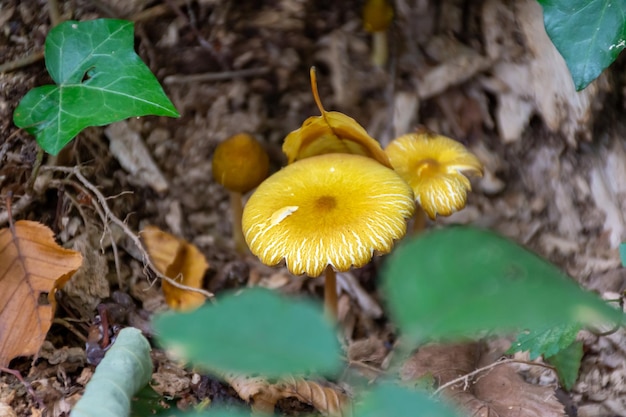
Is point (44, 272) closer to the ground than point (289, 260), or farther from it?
closer to the ground

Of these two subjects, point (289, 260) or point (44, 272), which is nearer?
point (289, 260)

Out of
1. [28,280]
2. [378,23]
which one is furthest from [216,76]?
[28,280]

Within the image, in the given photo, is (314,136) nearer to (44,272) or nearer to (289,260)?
(289,260)

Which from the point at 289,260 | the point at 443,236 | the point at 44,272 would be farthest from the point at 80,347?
the point at 443,236

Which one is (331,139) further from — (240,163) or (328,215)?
(240,163)

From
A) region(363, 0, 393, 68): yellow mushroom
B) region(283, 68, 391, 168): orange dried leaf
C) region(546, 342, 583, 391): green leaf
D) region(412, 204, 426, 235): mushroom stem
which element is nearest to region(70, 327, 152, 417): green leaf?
region(283, 68, 391, 168): orange dried leaf

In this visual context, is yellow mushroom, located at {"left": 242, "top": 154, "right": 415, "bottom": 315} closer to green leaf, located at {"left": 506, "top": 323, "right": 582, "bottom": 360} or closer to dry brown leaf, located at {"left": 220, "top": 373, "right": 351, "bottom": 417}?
dry brown leaf, located at {"left": 220, "top": 373, "right": 351, "bottom": 417}
